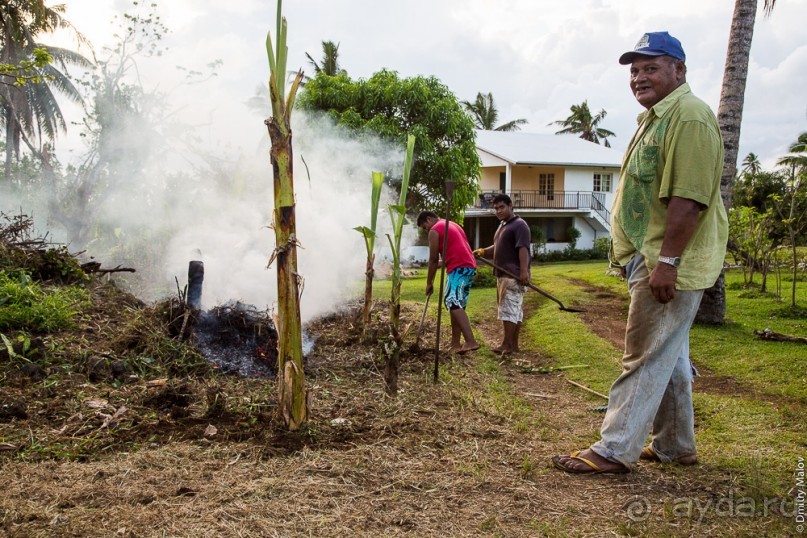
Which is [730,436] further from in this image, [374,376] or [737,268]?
[737,268]

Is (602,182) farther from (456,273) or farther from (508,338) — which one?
(456,273)

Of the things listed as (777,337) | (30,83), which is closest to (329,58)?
(30,83)

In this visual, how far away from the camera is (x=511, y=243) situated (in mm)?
7004

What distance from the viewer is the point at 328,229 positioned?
27.7 ft

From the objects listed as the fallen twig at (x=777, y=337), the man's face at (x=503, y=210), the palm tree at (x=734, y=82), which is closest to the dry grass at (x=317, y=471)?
the man's face at (x=503, y=210)

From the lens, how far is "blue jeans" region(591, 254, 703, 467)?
3.16 meters

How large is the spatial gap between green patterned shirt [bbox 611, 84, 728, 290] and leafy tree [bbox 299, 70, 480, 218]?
10.0 meters

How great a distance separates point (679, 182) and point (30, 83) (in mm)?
25946

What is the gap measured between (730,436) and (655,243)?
161 cm

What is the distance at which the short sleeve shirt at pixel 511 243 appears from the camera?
6938 millimetres

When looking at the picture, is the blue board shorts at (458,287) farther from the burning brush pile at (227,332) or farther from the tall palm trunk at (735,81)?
the tall palm trunk at (735,81)

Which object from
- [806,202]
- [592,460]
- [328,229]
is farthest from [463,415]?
[806,202]

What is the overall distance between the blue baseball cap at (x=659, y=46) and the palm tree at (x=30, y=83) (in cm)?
1526

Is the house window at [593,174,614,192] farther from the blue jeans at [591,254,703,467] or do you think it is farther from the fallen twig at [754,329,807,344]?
the blue jeans at [591,254,703,467]
